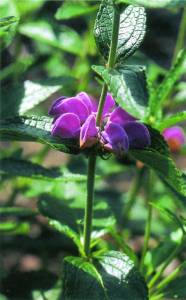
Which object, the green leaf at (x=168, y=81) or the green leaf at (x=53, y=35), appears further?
the green leaf at (x=53, y=35)

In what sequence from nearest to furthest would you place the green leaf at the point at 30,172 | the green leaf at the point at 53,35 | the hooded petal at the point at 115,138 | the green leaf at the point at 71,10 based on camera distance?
the hooded petal at the point at 115,138
the green leaf at the point at 30,172
the green leaf at the point at 71,10
the green leaf at the point at 53,35

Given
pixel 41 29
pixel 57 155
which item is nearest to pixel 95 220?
pixel 41 29

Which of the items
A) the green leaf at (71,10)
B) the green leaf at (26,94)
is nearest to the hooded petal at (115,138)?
the green leaf at (26,94)

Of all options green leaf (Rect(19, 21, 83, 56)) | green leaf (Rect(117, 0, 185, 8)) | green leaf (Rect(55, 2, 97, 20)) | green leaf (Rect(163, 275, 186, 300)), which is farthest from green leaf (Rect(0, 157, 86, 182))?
green leaf (Rect(19, 21, 83, 56))

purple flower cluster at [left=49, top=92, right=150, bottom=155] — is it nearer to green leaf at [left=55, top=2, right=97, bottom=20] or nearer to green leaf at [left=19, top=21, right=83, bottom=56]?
green leaf at [left=55, top=2, right=97, bottom=20]

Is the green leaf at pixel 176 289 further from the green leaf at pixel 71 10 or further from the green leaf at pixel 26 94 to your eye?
the green leaf at pixel 71 10

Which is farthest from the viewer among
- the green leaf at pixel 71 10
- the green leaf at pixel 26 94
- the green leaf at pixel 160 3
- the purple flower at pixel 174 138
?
the purple flower at pixel 174 138

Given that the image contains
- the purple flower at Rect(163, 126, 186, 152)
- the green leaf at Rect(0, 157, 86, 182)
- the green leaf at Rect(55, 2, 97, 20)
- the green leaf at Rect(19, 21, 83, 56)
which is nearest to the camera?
the green leaf at Rect(0, 157, 86, 182)

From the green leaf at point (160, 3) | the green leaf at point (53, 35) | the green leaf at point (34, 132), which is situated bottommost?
the green leaf at point (53, 35)
